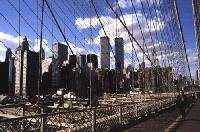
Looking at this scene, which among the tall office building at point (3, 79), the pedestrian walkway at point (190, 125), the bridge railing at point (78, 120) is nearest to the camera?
the bridge railing at point (78, 120)

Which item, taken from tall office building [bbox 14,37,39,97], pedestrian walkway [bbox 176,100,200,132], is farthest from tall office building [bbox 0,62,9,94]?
pedestrian walkway [bbox 176,100,200,132]

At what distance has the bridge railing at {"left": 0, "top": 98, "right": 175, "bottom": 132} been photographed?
8.29 metres

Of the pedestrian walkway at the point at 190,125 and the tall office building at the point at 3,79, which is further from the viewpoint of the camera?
the tall office building at the point at 3,79

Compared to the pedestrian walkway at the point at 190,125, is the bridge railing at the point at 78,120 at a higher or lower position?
higher

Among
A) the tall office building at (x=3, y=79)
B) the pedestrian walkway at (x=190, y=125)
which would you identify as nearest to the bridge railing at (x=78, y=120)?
the pedestrian walkway at (x=190, y=125)

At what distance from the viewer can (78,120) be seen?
442 inches

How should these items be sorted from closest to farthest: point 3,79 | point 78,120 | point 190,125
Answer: point 78,120, point 190,125, point 3,79

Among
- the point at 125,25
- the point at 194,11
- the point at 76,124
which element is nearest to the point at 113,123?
the point at 76,124

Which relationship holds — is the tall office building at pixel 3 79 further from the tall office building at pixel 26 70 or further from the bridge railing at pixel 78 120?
the bridge railing at pixel 78 120

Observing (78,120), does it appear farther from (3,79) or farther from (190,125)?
(3,79)

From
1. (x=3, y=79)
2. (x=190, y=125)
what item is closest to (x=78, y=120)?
(x=190, y=125)

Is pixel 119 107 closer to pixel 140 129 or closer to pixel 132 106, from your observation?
pixel 140 129

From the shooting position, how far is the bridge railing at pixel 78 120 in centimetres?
→ 829

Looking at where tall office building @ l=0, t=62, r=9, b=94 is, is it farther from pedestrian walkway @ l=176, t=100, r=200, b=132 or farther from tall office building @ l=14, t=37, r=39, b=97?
pedestrian walkway @ l=176, t=100, r=200, b=132
